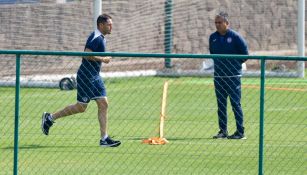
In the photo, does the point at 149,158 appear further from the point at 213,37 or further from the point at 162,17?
the point at 162,17

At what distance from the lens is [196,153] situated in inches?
565

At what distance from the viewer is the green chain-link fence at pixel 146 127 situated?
43.7 feet

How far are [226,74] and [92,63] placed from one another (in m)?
2.33

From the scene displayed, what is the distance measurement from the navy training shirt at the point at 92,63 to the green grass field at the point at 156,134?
991 mm

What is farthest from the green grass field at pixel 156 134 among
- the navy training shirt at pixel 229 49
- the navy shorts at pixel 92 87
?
the navy training shirt at pixel 229 49

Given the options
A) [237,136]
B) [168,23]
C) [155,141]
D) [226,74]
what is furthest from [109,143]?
[168,23]

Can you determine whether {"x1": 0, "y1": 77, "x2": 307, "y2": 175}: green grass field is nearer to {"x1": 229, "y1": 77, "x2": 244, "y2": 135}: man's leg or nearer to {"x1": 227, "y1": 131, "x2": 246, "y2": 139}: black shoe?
{"x1": 227, "y1": 131, "x2": 246, "y2": 139}: black shoe

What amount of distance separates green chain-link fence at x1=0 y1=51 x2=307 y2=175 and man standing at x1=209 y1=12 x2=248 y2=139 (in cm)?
33

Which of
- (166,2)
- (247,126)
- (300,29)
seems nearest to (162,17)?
(166,2)

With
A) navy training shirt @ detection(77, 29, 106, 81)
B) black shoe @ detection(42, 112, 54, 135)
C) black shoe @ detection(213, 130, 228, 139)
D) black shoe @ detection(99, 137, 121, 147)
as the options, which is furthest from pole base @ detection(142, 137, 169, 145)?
black shoe @ detection(42, 112, 54, 135)

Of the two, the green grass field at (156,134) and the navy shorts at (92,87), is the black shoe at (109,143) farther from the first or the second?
the navy shorts at (92,87)

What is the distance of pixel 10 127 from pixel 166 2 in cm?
1029

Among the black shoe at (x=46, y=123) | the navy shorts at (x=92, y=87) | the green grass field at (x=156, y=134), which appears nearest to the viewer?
the green grass field at (x=156, y=134)

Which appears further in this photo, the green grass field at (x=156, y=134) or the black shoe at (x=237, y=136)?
the black shoe at (x=237, y=136)
